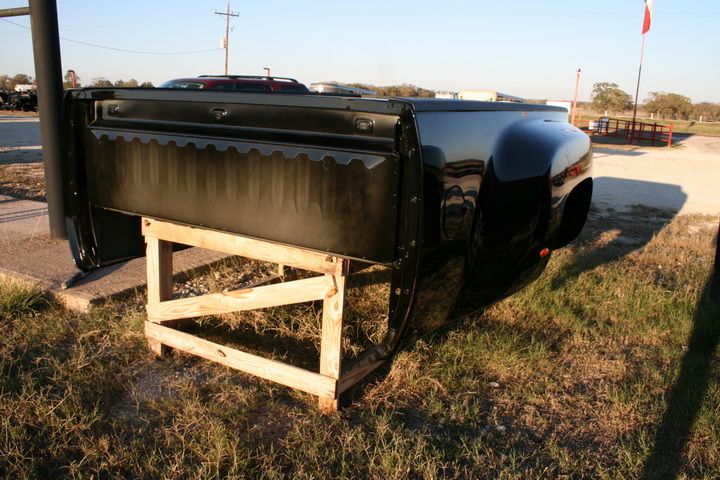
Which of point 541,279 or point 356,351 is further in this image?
point 541,279

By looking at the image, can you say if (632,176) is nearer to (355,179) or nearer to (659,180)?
(659,180)

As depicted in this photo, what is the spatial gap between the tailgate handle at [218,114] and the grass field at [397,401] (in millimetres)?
1346

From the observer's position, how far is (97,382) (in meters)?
3.11

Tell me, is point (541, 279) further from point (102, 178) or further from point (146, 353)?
point (102, 178)

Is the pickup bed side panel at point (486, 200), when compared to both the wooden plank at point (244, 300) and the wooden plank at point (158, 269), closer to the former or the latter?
the wooden plank at point (244, 300)

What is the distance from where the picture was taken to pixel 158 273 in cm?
339

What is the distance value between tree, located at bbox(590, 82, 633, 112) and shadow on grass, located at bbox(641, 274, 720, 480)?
198ft

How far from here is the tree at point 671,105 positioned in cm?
6800

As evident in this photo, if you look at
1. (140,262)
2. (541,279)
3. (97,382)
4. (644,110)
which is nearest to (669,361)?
(541,279)

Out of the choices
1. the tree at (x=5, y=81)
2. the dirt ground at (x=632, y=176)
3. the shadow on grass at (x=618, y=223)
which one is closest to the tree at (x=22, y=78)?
the tree at (x=5, y=81)

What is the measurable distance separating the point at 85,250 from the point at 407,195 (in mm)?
2017

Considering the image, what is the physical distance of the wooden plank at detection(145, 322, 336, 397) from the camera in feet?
9.44

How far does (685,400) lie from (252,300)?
231 cm

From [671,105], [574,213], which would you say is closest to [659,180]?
[574,213]
